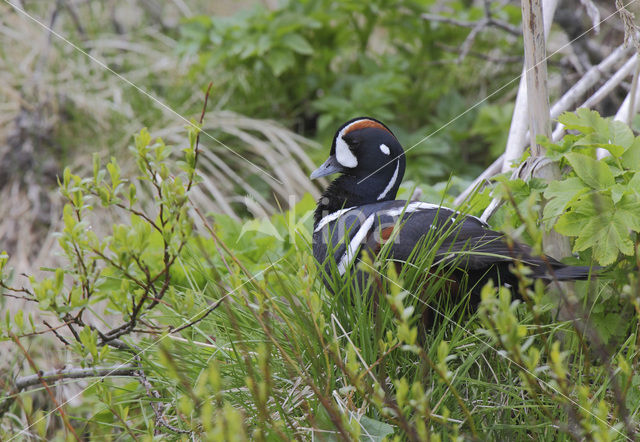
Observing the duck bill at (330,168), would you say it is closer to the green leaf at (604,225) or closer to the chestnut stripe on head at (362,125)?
the chestnut stripe on head at (362,125)

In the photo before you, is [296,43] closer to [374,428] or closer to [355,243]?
[355,243]

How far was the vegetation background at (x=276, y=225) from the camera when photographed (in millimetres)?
1140

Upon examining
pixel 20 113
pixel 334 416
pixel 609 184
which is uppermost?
pixel 20 113

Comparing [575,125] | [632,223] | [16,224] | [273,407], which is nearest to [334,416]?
[273,407]

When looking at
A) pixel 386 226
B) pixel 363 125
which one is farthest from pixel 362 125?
pixel 386 226

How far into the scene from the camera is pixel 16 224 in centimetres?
288

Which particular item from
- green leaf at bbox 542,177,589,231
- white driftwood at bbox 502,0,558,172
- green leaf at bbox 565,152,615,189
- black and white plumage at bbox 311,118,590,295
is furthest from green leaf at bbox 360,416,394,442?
white driftwood at bbox 502,0,558,172

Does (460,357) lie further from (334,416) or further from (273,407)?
(334,416)

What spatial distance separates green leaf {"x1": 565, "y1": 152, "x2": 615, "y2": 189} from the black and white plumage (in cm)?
19

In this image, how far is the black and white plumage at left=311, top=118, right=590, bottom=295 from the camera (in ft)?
4.38

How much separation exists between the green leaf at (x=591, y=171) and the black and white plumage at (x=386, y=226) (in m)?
0.19

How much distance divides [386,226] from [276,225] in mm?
677

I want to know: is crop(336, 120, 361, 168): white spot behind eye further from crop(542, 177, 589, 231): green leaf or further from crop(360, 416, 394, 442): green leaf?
crop(360, 416, 394, 442): green leaf

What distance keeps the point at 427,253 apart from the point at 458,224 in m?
0.11
